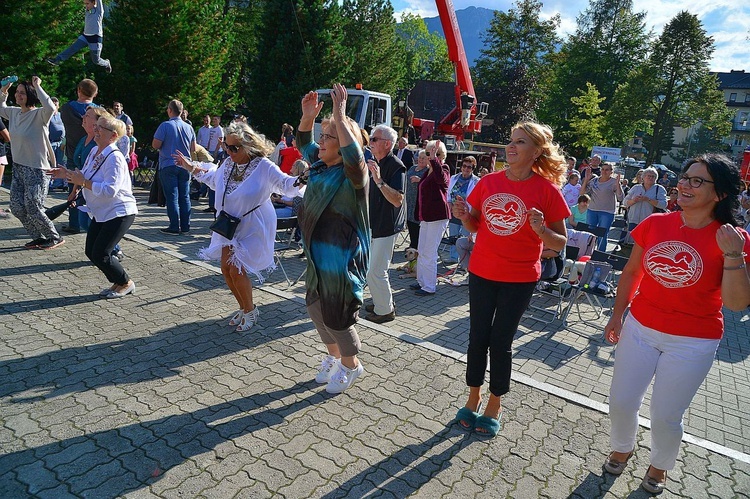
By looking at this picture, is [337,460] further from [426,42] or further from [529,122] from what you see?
[426,42]

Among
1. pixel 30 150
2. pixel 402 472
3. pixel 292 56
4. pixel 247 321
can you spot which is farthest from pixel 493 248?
pixel 292 56

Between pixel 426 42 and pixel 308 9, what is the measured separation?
46.6 meters

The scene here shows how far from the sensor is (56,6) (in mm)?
12594

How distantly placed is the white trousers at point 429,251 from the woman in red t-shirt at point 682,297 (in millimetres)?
3583

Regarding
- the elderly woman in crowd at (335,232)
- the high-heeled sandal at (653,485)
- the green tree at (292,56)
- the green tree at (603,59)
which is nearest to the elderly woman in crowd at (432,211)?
the elderly woman in crowd at (335,232)

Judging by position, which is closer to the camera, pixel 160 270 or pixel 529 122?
pixel 529 122

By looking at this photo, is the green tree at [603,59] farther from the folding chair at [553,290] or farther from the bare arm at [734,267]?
the bare arm at [734,267]

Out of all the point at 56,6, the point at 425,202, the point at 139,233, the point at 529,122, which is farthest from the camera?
the point at 56,6

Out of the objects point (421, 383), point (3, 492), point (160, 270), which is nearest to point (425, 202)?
point (421, 383)

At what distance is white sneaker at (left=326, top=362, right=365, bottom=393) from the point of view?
374 centimetres

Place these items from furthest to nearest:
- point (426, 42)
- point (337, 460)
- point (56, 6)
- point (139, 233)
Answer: point (426, 42)
point (56, 6)
point (139, 233)
point (337, 460)

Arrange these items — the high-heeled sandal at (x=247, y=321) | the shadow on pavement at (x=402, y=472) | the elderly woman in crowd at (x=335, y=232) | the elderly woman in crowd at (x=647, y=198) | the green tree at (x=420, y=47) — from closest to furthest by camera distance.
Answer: the shadow on pavement at (x=402, y=472) → the elderly woman in crowd at (x=335, y=232) → the high-heeled sandal at (x=247, y=321) → the elderly woman in crowd at (x=647, y=198) → the green tree at (x=420, y=47)

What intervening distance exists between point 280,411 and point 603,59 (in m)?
48.9

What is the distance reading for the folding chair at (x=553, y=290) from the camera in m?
5.94
